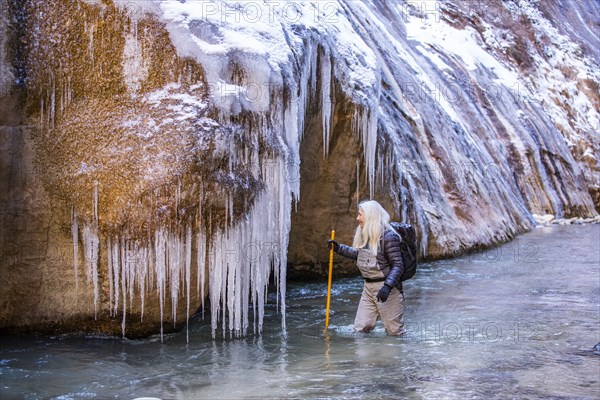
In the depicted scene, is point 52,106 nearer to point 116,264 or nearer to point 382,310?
point 116,264

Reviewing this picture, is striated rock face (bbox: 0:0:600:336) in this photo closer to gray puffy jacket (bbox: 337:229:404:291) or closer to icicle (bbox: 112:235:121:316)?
icicle (bbox: 112:235:121:316)

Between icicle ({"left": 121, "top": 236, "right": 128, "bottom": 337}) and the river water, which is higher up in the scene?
icicle ({"left": 121, "top": 236, "right": 128, "bottom": 337})

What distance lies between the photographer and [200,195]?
7.87 m

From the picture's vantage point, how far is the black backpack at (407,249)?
8.33 m

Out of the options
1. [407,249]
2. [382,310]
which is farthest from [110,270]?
[407,249]

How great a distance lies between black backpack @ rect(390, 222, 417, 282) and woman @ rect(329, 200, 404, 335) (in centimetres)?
13

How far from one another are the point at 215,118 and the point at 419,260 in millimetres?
8110

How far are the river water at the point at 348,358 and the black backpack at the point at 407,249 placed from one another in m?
A: 0.73

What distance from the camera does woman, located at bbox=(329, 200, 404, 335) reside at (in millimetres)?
8227

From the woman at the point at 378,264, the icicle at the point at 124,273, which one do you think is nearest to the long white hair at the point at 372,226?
the woman at the point at 378,264

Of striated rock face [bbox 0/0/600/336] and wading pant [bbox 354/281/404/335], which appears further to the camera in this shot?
wading pant [bbox 354/281/404/335]

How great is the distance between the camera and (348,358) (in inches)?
289

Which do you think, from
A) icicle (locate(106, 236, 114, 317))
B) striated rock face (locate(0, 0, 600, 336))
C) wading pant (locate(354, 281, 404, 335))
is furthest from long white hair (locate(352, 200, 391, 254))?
icicle (locate(106, 236, 114, 317))

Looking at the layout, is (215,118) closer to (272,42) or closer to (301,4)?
(272,42)
